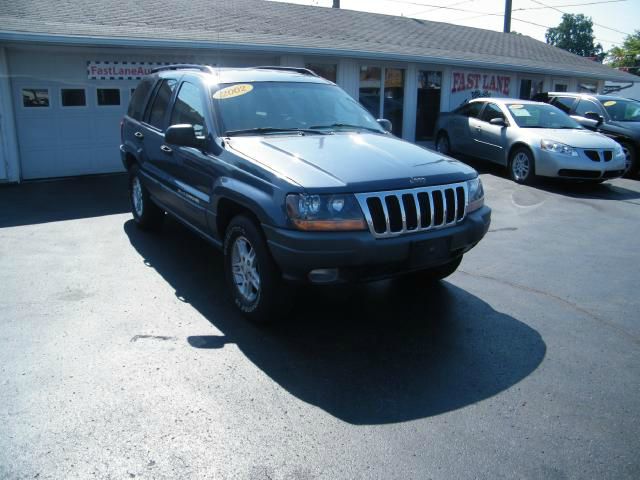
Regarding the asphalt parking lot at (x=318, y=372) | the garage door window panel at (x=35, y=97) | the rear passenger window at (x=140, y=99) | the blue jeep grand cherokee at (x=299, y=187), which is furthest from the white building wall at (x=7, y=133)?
the blue jeep grand cherokee at (x=299, y=187)

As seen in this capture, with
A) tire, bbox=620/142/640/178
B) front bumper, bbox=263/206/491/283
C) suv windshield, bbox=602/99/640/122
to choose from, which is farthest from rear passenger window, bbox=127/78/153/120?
suv windshield, bbox=602/99/640/122

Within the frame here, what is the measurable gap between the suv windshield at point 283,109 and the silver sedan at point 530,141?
5955 millimetres

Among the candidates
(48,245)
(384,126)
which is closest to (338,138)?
(384,126)

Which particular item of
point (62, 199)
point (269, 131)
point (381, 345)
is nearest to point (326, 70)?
point (62, 199)

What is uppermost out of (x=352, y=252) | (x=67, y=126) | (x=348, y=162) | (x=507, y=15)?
(x=507, y=15)

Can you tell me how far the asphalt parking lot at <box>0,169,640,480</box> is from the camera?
114 inches

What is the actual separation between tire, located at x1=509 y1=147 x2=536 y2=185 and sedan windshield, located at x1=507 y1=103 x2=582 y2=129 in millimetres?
677

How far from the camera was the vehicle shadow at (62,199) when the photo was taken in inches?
315

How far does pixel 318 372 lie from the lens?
3.77 m

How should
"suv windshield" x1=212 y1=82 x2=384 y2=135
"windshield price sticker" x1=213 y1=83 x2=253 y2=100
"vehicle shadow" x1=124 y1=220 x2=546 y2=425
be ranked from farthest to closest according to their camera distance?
"windshield price sticker" x1=213 y1=83 x2=253 y2=100
"suv windshield" x1=212 y1=82 x2=384 y2=135
"vehicle shadow" x1=124 y1=220 x2=546 y2=425

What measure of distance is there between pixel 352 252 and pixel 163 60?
918 centimetres

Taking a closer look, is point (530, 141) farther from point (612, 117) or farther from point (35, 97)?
point (35, 97)

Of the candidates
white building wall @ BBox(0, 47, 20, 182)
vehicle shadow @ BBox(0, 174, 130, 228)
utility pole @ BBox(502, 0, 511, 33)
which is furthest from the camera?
utility pole @ BBox(502, 0, 511, 33)

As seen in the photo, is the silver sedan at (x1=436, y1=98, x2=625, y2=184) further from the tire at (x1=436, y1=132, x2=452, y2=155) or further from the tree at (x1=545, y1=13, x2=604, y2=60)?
the tree at (x1=545, y1=13, x2=604, y2=60)
